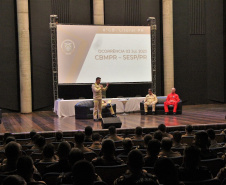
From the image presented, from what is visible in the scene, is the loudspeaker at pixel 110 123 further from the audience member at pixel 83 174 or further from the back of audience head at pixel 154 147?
the audience member at pixel 83 174

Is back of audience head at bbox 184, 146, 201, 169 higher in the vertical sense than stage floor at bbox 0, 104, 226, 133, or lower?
higher

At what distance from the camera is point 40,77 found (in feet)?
45.7

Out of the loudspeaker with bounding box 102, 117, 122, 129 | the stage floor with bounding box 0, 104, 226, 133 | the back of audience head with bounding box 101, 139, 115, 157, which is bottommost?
the stage floor with bounding box 0, 104, 226, 133

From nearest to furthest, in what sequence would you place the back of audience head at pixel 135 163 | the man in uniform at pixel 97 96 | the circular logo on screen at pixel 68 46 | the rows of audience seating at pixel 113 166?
the rows of audience seating at pixel 113 166
the back of audience head at pixel 135 163
the man in uniform at pixel 97 96
the circular logo on screen at pixel 68 46

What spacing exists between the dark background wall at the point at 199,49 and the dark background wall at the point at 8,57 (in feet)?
22.9

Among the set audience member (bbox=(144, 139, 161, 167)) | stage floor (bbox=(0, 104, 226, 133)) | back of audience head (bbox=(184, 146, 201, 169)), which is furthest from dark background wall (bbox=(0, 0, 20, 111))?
back of audience head (bbox=(184, 146, 201, 169))

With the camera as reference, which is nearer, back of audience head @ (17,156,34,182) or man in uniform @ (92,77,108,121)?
back of audience head @ (17,156,34,182)

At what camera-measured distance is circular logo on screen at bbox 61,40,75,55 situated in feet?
42.1

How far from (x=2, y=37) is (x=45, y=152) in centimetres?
1101

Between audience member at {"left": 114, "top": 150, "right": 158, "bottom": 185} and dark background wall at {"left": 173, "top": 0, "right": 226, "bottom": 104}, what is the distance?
1337cm

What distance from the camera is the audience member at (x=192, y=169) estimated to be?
262 cm

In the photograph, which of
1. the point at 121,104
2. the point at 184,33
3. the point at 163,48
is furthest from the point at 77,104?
the point at 184,33

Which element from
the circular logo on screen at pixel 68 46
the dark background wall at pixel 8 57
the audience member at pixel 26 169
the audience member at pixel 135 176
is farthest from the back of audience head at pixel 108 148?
the dark background wall at pixel 8 57

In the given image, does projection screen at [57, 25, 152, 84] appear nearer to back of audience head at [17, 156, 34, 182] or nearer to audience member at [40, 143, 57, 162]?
audience member at [40, 143, 57, 162]
